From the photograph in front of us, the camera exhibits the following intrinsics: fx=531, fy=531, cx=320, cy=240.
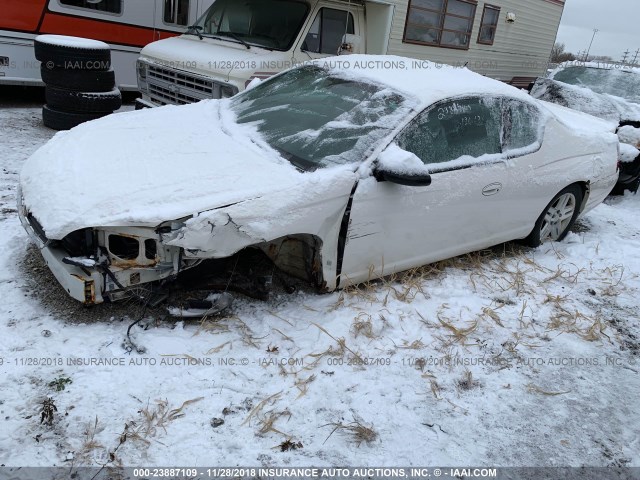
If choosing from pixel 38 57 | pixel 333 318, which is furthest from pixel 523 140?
pixel 38 57

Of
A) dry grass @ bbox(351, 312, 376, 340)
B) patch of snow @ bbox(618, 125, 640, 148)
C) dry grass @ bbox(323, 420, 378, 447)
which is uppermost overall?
patch of snow @ bbox(618, 125, 640, 148)

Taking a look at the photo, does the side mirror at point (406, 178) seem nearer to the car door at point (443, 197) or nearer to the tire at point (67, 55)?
the car door at point (443, 197)

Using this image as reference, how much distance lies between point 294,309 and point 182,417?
3.79 feet

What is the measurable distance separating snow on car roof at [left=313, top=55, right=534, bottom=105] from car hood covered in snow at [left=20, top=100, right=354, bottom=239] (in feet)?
3.34

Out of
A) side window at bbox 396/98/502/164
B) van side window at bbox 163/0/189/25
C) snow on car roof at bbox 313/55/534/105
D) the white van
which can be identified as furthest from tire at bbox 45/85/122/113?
side window at bbox 396/98/502/164

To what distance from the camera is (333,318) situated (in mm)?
3488

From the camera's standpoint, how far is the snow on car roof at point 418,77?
394 centimetres

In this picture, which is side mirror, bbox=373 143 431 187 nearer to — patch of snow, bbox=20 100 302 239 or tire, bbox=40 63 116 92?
patch of snow, bbox=20 100 302 239

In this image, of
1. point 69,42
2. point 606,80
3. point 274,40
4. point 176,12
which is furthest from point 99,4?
point 606,80

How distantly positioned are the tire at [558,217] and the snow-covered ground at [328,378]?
901 mm

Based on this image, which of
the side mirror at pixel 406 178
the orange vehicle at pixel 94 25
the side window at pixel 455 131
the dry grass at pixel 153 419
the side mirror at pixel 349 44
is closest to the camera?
the dry grass at pixel 153 419

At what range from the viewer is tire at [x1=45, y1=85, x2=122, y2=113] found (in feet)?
22.5

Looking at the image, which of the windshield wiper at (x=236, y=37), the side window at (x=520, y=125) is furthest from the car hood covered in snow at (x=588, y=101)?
the windshield wiper at (x=236, y=37)

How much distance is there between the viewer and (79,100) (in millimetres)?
6883
